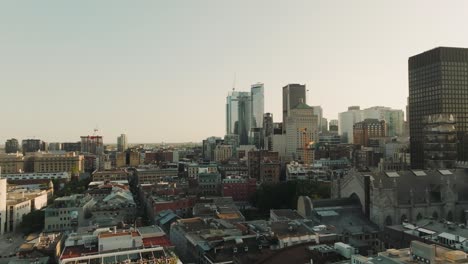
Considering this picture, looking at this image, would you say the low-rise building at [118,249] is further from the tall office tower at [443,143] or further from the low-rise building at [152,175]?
the low-rise building at [152,175]

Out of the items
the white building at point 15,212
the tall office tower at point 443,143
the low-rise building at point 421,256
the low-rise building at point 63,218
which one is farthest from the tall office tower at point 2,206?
the tall office tower at point 443,143

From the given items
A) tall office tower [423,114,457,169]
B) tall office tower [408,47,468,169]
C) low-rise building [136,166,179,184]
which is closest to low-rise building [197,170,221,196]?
low-rise building [136,166,179,184]

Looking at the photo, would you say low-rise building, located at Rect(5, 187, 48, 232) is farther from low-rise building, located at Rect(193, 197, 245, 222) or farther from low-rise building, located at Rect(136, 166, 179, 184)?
low-rise building, located at Rect(193, 197, 245, 222)

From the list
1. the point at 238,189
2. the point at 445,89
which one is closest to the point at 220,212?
the point at 238,189

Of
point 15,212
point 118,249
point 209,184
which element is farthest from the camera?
point 209,184

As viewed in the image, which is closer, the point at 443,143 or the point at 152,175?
the point at 443,143

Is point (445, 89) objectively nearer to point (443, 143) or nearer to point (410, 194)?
point (443, 143)

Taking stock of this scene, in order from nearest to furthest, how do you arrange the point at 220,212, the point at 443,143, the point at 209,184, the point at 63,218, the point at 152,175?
the point at 220,212, the point at 63,218, the point at 443,143, the point at 209,184, the point at 152,175

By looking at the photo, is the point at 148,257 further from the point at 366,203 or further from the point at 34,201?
the point at 34,201
